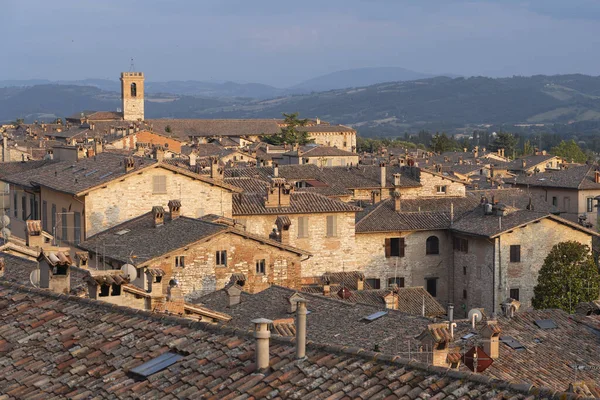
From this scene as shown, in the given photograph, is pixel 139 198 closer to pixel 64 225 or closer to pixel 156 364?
pixel 64 225

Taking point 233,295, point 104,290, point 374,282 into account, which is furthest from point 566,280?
point 104,290

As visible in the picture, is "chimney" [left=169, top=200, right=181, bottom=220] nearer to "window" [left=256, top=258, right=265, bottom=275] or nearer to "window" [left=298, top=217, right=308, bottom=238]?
"window" [left=256, top=258, right=265, bottom=275]

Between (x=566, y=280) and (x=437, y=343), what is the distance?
86.8ft

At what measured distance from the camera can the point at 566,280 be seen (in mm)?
43312

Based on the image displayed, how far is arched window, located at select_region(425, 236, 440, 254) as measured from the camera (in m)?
49.4

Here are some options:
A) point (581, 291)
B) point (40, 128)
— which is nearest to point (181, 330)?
point (581, 291)

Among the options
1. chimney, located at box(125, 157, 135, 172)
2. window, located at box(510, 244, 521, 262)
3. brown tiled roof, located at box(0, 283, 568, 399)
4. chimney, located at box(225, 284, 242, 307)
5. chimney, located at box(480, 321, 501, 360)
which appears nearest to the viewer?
brown tiled roof, located at box(0, 283, 568, 399)

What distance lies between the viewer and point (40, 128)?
133375 mm

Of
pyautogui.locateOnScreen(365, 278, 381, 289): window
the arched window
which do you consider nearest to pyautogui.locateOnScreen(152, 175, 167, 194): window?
pyautogui.locateOnScreen(365, 278, 381, 289): window

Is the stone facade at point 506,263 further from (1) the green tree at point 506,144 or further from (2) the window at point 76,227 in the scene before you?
(1) the green tree at point 506,144

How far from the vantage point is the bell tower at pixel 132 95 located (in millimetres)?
162125

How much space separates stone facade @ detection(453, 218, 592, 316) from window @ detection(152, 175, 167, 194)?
12.5 meters

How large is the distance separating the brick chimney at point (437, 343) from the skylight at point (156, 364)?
4277 millimetres

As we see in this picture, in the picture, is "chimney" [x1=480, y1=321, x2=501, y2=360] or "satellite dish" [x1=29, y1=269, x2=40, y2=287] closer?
"satellite dish" [x1=29, y1=269, x2=40, y2=287]
